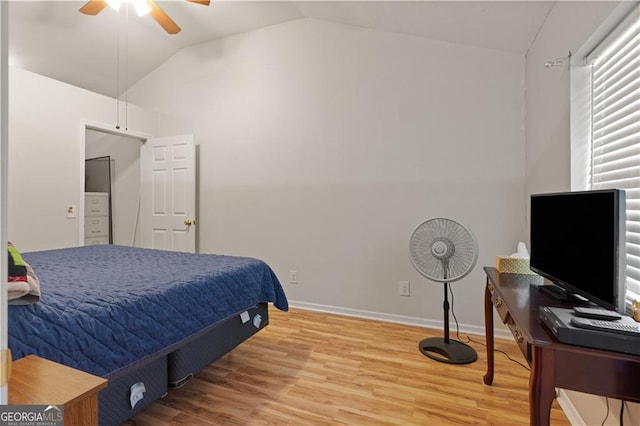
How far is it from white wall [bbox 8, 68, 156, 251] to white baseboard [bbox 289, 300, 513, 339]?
2.49 m

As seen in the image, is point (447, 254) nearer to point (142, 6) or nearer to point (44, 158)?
point (142, 6)

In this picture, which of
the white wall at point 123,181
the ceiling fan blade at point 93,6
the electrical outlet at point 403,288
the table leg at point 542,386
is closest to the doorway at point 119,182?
the white wall at point 123,181

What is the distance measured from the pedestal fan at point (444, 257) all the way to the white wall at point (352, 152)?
54 centimetres

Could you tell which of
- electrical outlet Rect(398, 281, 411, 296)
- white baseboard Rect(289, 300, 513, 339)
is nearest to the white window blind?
white baseboard Rect(289, 300, 513, 339)

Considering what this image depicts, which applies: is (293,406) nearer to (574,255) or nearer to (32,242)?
(574,255)

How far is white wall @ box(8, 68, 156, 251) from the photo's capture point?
2840mm

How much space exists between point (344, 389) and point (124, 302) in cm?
129

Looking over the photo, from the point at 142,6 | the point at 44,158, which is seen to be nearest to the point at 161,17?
the point at 142,6

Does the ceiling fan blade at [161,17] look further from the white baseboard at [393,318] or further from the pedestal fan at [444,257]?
the white baseboard at [393,318]

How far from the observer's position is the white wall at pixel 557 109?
1.43 meters

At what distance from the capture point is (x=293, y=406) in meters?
1.71

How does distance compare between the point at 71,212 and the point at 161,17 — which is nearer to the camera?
the point at 161,17

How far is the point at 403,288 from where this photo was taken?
2.94 meters

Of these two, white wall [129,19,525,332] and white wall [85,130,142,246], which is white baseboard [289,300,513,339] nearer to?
white wall [129,19,525,332]
